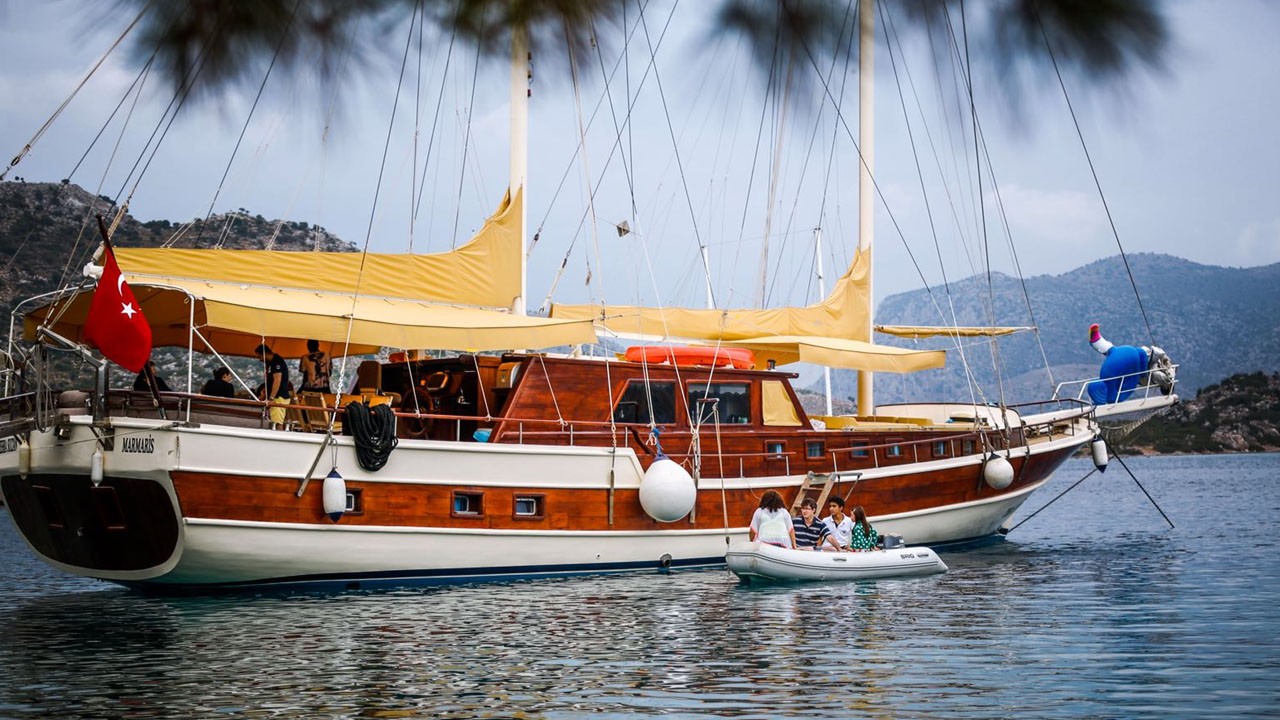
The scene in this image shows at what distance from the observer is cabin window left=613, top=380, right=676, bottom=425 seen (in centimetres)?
2147

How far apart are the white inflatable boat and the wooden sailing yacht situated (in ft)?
6.34

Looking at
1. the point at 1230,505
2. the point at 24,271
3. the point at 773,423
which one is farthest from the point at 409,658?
the point at 24,271

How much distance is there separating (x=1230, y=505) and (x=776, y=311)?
2436 cm

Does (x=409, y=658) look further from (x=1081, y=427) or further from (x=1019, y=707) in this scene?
(x=1081, y=427)

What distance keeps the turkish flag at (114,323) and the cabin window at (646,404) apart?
27.4 feet

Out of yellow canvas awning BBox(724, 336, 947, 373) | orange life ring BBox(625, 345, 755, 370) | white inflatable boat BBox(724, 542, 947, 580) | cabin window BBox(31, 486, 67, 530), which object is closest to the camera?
cabin window BBox(31, 486, 67, 530)

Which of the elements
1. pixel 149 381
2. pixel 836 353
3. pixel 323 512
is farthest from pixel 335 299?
pixel 836 353

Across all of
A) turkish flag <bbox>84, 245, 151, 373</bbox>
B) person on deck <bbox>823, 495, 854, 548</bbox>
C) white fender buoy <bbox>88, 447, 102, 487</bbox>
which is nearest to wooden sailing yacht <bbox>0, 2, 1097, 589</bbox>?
white fender buoy <bbox>88, 447, 102, 487</bbox>

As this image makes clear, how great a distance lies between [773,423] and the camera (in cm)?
2328

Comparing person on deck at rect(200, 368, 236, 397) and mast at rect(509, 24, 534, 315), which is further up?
mast at rect(509, 24, 534, 315)

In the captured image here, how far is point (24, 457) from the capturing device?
17219mm

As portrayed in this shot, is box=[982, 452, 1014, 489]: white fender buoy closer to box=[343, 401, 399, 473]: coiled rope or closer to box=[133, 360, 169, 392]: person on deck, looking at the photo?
box=[343, 401, 399, 473]: coiled rope

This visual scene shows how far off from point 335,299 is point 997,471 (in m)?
13.1

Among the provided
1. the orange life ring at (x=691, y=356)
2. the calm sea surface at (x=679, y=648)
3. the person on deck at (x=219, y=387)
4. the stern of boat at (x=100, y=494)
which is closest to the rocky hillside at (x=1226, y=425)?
the orange life ring at (x=691, y=356)
